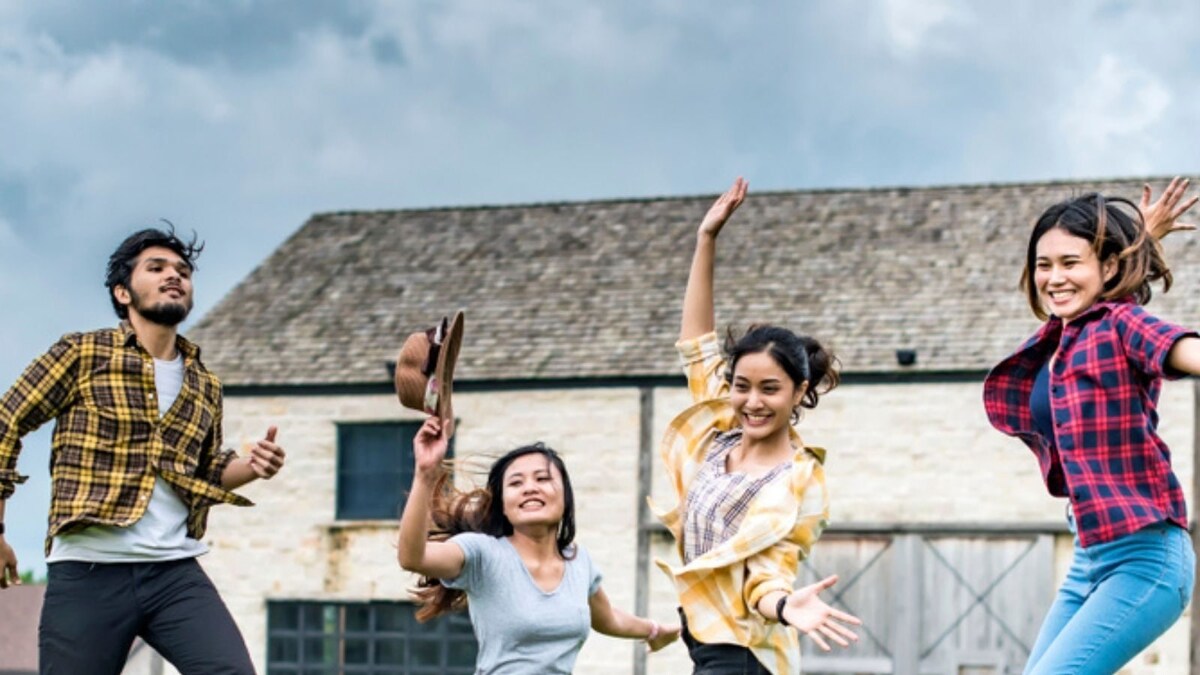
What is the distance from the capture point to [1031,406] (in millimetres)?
6258

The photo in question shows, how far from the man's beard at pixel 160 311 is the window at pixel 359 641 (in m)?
17.8

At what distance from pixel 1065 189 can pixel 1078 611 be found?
2257 cm

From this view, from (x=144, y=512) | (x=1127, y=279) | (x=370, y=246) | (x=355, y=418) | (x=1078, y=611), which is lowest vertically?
(x=1078, y=611)

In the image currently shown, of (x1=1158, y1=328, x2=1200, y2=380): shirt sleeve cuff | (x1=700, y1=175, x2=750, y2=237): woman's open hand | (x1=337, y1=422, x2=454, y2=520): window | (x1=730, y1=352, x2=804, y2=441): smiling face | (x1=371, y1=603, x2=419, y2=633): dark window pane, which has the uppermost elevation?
(x1=337, y1=422, x2=454, y2=520): window

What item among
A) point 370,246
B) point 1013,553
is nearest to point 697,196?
point 370,246

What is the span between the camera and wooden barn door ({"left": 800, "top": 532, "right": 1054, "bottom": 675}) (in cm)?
2294

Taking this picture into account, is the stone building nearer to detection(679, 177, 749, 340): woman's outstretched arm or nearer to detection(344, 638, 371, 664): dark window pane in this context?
detection(344, 638, 371, 664): dark window pane

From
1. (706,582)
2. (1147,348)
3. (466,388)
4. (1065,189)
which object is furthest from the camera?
(1065,189)

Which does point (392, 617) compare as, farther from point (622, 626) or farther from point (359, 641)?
point (622, 626)

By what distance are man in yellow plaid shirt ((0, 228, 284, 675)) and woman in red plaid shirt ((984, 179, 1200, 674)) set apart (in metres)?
2.72

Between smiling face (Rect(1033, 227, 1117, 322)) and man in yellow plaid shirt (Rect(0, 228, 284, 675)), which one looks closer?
smiling face (Rect(1033, 227, 1117, 322))

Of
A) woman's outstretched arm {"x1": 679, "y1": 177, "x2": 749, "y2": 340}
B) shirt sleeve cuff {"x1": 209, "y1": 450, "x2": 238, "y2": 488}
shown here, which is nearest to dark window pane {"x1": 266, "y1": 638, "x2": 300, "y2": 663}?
shirt sleeve cuff {"x1": 209, "y1": 450, "x2": 238, "y2": 488}

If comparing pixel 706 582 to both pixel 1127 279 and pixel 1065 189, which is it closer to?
pixel 1127 279

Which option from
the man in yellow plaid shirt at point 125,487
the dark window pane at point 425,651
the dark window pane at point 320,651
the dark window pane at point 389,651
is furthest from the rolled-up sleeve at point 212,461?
the dark window pane at point 320,651
